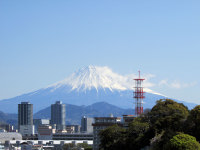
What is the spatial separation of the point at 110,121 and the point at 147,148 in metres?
58.7

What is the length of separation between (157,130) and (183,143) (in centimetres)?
2017

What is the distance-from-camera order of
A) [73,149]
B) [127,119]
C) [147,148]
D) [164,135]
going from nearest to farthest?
[164,135] → [147,148] → [127,119] → [73,149]

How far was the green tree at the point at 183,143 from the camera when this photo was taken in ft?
236

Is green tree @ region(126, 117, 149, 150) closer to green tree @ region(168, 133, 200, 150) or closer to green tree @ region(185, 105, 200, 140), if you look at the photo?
green tree @ region(185, 105, 200, 140)

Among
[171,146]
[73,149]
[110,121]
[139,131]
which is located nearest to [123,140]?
Result: [139,131]

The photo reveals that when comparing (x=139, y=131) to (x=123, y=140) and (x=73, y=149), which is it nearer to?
(x=123, y=140)

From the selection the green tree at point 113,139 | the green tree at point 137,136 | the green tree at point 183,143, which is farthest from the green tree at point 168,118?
the green tree at point 183,143

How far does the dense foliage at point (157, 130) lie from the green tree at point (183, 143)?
4.65 ft

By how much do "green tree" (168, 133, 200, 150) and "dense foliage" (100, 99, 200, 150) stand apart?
1.42 meters

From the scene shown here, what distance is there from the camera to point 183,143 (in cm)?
7219

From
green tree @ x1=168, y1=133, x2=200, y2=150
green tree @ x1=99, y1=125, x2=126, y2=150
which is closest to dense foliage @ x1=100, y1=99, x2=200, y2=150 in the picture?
green tree @ x1=99, y1=125, x2=126, y2=150

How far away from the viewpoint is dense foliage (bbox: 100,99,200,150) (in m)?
82.6

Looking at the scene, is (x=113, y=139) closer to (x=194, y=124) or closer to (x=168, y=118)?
(x=168, y=118)

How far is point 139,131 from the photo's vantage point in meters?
96.4
